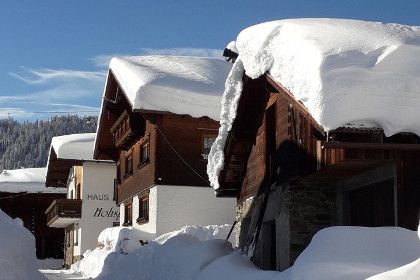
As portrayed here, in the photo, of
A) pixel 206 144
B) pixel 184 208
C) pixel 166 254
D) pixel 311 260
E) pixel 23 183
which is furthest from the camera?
pixel 23 183

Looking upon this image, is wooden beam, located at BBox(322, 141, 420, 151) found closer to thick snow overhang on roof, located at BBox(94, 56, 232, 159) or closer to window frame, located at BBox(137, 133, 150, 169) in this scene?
thick snow overhang on roof, located at BBox(94, 56, 232, 159)

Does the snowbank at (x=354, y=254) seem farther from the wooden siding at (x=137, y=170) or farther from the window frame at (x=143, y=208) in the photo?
the window frame at (x=143, y=208)

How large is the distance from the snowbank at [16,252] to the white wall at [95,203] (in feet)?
47.4

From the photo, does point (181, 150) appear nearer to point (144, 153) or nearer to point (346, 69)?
point (144, 153)

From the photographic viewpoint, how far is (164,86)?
21.1 metres

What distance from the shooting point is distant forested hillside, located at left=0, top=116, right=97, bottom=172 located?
134m

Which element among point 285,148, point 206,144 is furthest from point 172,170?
point 285,148

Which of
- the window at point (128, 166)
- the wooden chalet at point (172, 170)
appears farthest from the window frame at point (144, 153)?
the window at point (128, 166)

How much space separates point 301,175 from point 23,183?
35436 mm

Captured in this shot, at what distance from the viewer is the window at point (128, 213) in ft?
84.0

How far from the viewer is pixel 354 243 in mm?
7160

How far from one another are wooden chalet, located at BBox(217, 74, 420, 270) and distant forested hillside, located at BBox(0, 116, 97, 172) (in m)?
121

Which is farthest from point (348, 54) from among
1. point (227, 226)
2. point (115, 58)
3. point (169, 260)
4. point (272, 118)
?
point (115, 58)

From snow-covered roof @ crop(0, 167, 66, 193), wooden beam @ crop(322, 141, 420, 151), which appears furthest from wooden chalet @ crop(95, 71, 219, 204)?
snow-covered roof @ crop(0, 167, 66, 193)
